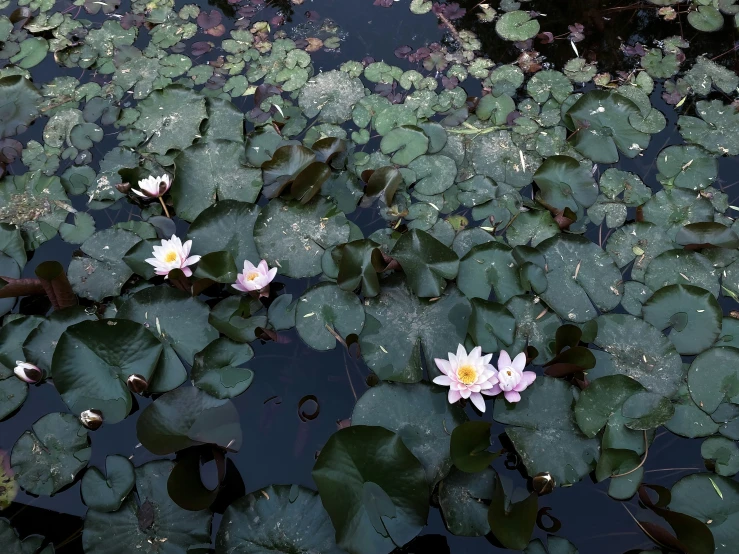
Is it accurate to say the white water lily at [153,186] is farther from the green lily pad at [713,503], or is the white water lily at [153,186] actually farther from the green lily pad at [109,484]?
the green lily pad at [713,503]

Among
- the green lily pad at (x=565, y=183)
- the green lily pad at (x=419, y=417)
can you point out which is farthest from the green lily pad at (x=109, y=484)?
the green lily pad at (x=565, y=183)

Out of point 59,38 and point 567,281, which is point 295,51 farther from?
point 567,281

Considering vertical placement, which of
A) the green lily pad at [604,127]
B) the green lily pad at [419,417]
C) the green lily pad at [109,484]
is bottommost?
the green lily pad at [109,484]

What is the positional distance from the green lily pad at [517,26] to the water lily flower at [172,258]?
275 cm

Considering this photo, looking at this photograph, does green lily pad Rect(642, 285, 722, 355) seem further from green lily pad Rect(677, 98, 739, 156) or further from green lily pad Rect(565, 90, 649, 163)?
green lily pad Rect(677, 98, 739, 156)

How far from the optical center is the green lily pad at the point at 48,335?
262 centimetres

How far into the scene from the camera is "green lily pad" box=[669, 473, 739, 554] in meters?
2.10

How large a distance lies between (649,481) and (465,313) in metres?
1.09

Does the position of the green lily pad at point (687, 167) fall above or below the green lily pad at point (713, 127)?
below

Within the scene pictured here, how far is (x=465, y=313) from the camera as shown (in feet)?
8.55

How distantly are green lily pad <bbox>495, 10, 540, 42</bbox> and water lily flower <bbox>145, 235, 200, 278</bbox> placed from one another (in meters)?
2.75

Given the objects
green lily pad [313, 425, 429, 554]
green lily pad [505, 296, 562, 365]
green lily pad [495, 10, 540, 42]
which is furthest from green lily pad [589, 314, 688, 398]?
green lily pad [495, 10, 540, 42]

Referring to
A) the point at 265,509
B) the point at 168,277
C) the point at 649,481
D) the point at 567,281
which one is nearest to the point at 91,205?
the point at 168,277

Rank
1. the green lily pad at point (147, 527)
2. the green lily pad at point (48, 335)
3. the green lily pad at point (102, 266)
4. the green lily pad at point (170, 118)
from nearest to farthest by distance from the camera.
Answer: the green lily pad at point (147, 527), the green lily pad at point (48, 335), the green lily pad at point (102, 266), the green lily pad at point (170, 118)
